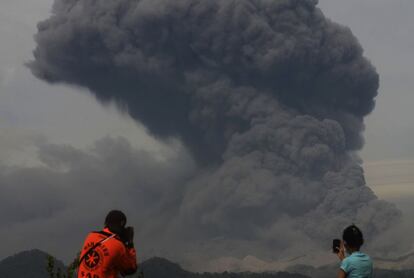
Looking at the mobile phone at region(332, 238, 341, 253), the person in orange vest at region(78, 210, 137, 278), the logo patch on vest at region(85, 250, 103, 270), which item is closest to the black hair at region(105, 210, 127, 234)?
the person in orange vest at region(78, 210, 137, 278)

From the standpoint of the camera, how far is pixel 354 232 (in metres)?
8.83

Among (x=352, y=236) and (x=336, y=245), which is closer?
(x=352, y=236)

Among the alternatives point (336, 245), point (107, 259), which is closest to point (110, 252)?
point (107, 259)

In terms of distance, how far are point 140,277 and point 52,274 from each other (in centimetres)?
135

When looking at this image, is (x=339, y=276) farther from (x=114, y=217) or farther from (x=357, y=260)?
(x=114, y=217)

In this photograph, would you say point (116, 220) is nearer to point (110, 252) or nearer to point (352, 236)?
point (110, 252)

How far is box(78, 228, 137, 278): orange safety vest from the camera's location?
8.59 metres

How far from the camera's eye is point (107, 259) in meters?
8.59

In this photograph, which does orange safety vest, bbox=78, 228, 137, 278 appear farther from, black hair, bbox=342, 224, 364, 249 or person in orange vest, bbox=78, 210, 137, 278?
black hair, bbox=342, 224, 364, 249

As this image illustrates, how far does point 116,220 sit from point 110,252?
440 mm

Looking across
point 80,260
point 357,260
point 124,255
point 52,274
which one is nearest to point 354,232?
point 357,260

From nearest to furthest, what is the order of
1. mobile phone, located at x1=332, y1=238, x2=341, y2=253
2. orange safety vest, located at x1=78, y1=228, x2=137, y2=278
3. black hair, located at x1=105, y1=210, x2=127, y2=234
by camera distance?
orange safety vest, located at x1=78, y1=228, x2=137, y2=278
black hair, located at x1=105, y1=210, x2=127, y2=234
mobile phone, located at x1=332, y1=238, x2=341, y2=253

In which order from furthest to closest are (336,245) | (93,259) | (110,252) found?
1. (336,245)
2. (93,259)
3. (110,252)

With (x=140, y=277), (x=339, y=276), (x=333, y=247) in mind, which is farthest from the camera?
(x=140, y=277)
